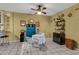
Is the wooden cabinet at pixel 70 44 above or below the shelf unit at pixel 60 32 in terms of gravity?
below

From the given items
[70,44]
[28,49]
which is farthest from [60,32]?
[28,49]

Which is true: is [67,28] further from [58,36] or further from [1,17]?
[1,17]

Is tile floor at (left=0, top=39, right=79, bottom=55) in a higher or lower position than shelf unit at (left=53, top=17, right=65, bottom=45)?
lower

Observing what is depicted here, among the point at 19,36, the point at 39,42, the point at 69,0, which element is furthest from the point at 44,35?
the point at 69,0

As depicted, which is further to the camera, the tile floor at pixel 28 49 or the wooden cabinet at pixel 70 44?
the wooden cabinet at pixel 70 44

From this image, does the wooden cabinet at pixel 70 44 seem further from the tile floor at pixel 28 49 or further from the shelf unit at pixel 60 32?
the tile floor at pixel 28 49

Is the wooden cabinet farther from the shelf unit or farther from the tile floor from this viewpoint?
the tile floor

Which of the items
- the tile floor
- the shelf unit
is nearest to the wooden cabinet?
the shelf unit

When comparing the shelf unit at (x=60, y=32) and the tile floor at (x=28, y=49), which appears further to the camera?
the shelf unit at (x=60, y=32)

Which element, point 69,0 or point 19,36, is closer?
point 69,0

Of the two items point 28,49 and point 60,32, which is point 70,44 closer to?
point 60,32

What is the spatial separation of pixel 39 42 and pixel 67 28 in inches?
38.7

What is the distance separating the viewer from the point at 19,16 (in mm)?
3279

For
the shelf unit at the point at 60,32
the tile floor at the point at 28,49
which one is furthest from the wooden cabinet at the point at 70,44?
the tile floor at the point at 28,49
